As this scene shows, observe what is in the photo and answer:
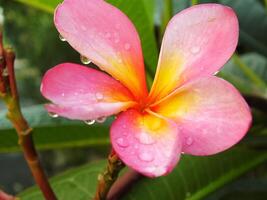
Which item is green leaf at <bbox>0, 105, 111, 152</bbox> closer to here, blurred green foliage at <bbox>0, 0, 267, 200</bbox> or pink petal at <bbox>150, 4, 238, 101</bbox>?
blurred green foliage at <bbox>0, 0, 267, 200</bbox>

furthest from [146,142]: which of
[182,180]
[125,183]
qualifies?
[182,180]

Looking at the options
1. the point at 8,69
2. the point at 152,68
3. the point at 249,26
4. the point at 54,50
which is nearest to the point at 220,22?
the point at 8,69

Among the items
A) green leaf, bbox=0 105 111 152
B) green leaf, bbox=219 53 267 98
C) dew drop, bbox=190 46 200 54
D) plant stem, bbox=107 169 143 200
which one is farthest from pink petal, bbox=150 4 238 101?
green leaf, bbox=219 53 267 98

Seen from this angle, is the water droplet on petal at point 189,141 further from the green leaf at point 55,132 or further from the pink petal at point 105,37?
the green leaf at point 55,132

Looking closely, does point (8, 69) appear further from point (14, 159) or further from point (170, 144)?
point (14, 159)

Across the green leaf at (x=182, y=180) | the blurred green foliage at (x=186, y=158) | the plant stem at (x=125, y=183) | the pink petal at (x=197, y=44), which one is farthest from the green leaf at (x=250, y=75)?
the pink petal at (x=197, y=44)

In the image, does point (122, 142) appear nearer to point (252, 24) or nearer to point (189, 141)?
point (189, 141)
